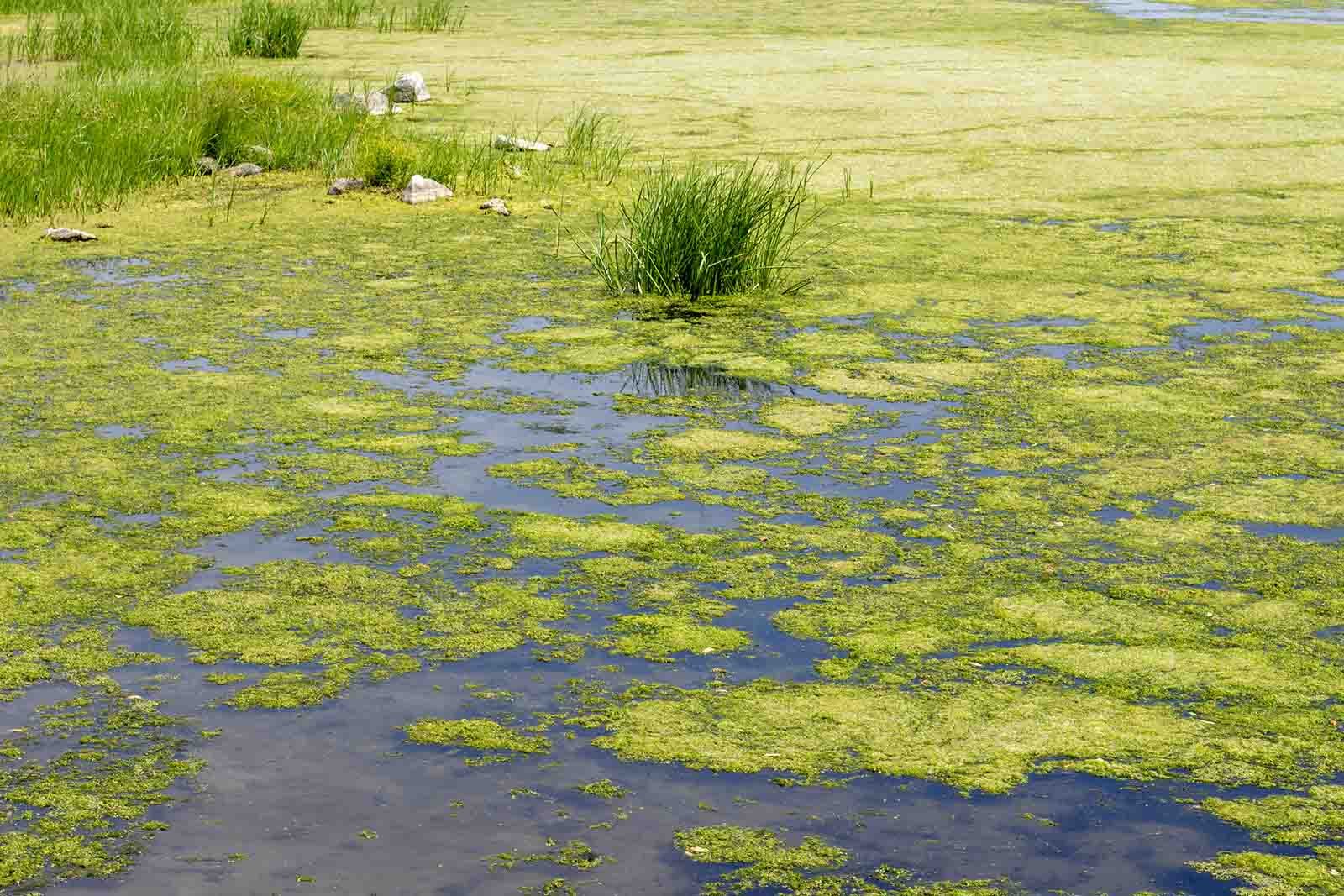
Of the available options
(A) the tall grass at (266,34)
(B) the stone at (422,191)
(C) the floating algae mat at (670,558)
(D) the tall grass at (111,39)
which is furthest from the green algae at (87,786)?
(A) the tall grass at (266,34)

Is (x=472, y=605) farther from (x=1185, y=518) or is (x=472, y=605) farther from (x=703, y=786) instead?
(x=1185, y=518)

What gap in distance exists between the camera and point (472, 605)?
251 cm

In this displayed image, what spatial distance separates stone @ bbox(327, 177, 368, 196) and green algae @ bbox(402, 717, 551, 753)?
13.4ft

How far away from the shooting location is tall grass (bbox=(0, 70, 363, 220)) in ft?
18.3

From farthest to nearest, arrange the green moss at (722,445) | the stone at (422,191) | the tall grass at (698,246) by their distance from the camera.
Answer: the stone at (422,191), the tall grass at (698,246), the green moss at (722,445)

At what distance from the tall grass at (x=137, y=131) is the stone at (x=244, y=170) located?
0.09 m

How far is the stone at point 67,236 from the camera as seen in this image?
5.16m

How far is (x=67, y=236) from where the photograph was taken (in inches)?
203

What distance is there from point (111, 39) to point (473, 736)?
7347 mm

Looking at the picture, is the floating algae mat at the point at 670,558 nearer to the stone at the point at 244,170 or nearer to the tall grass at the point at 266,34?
the stone at the point at 244,170

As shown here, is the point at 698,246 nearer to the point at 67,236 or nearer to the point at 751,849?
the point at 67,236

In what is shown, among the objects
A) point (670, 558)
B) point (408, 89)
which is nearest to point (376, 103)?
point (408, 89)

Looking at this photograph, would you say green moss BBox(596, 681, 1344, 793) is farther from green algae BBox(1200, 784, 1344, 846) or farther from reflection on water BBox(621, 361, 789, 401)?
reflection on water BBox(621, 361, 789, 401)

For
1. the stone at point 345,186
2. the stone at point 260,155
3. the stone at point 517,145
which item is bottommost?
the stone at point 345,186
